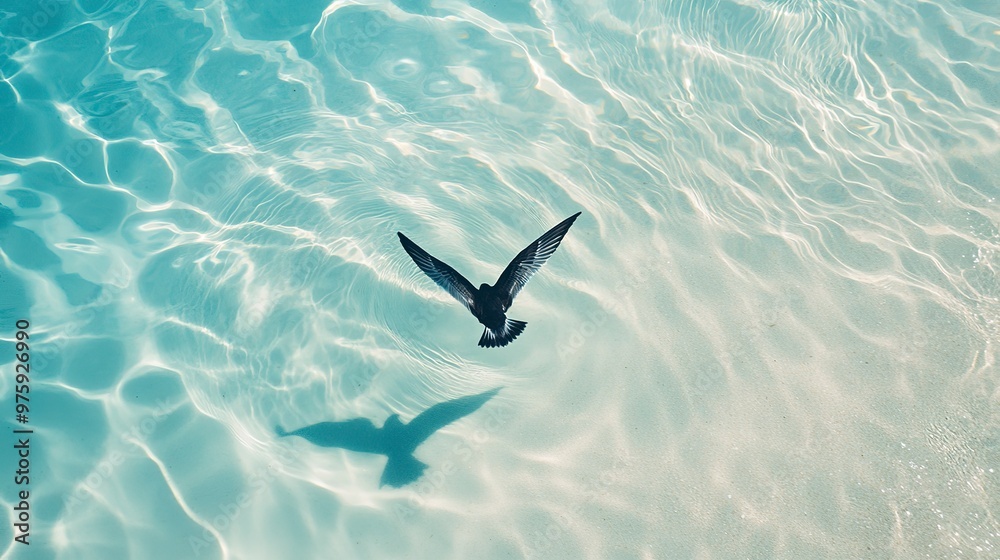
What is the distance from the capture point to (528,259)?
4.09m

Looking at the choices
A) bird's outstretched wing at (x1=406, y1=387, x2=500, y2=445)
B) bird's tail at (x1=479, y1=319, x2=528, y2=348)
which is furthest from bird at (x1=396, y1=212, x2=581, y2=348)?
bird's outstretched wing at (x1=406, y1=387, x2=500, y2=445)

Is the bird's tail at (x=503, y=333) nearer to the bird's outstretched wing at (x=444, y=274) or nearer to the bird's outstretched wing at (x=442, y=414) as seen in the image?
the bird's outstretched wing at (x=444, y=274)

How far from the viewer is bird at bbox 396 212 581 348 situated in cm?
400

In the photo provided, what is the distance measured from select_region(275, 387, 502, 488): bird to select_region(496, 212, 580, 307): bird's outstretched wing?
0.96 m

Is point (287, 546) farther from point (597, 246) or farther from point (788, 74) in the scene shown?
point (788, 74)

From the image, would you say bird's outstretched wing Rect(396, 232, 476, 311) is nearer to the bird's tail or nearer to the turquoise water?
the bird's tail

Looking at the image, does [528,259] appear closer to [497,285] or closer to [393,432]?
[497,285]

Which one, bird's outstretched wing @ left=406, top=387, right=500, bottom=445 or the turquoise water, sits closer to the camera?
the turquoise water

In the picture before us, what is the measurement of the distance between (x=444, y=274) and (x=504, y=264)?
1141 millimetres

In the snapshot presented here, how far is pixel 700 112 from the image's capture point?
6012 millimetres

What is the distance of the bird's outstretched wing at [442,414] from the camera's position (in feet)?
14.7

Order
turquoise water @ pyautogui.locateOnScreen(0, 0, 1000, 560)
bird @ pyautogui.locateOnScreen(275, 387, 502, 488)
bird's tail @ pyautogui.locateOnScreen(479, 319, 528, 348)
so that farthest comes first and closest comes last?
1. bird @ pyautogui.locateOnScreen(275, 387, 502, 488)
2. turquoise water @ pyautogui.locateOnScreen(0, 0, 1000, 560)
3. bird's tail @ pyautogui.locateOnScreen(479, 319, 528, 348)

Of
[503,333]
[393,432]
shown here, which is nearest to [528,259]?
[503,333]

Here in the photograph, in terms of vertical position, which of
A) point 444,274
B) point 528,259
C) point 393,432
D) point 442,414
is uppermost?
point 528,259
